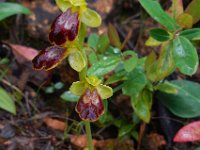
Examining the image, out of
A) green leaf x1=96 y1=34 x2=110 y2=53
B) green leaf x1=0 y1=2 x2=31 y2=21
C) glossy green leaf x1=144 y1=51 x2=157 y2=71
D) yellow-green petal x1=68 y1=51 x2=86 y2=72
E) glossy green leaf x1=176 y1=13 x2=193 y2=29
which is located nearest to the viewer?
yellow-green petal x1=68 y1=51 x2=86 y2=72

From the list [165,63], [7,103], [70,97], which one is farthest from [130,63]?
[7,103]

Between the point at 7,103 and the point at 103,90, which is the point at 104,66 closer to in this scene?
the point at 103,90

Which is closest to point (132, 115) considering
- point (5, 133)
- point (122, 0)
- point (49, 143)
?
point (49, 143)

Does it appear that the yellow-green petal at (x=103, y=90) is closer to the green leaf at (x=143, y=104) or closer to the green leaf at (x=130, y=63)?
the green leaf at (x=130, y=63)

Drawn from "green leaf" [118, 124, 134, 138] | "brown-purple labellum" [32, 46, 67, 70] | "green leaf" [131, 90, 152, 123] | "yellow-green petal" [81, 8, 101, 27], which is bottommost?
"green leaf" [118, 124, 134, 138]

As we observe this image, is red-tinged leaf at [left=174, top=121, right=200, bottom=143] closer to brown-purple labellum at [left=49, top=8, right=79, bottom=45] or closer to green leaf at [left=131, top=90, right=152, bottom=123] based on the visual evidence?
green leaf at [left=131, top=90, right=152, bottom=123]

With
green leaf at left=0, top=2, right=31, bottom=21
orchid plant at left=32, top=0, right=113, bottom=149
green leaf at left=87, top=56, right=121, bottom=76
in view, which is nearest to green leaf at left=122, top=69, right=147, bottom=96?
green leaf at left=87, top=56, right=121, bottom=76
